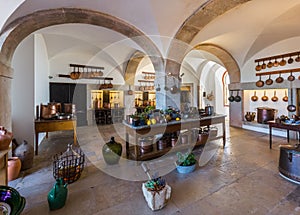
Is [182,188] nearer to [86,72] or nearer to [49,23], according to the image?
[49,23]

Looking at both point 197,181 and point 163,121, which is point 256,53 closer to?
point 163,121

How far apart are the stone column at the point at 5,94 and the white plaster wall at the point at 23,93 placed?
80 centimetres

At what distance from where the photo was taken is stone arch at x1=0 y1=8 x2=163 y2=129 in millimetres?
2322

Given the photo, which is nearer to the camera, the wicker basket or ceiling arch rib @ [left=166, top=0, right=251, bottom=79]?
the wicker basket

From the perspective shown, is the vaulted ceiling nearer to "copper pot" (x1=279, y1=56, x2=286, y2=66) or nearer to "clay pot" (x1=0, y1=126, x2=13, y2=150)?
"copper pot" (x1=279, y1=56, x2=286, y2=66)

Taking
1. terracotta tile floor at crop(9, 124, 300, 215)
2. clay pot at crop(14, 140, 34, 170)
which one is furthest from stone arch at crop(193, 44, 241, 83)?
clay pot at crop(14, 140, 34, 170)

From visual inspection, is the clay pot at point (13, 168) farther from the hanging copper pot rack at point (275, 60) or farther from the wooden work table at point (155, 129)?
the hanging copper pot rack at point (275, 60)

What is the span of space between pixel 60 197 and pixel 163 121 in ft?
6.34

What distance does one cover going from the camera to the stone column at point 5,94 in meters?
2.27

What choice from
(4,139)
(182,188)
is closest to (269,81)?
(182,188)

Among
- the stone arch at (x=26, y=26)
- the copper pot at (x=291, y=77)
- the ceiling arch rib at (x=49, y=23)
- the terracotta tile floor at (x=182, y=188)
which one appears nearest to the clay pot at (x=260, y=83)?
the copper pot at (x=291, y=77)

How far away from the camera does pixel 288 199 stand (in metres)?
1.90

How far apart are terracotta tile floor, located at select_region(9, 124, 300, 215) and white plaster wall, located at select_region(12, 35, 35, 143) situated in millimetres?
704

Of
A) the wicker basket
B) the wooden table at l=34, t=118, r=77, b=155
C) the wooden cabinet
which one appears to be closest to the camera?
the wicker basket
